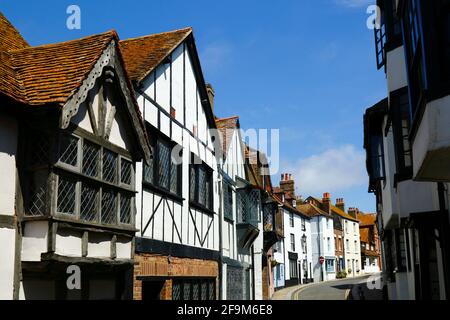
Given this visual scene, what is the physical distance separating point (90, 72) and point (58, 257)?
3071 millimetres

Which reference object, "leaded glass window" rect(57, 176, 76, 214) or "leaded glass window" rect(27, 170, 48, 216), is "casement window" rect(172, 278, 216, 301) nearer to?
"leaded glass window" rect(57, 176, 76, 214)

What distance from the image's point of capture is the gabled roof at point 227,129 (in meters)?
19.6

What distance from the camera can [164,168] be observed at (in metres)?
12.8

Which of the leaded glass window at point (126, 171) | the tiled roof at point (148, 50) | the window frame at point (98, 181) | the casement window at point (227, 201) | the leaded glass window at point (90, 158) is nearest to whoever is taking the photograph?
the window frame at point (98, 181)

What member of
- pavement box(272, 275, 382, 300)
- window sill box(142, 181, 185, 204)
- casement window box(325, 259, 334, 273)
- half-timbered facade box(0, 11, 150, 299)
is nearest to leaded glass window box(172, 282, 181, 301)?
window sill box(142, 181, 185, 204)

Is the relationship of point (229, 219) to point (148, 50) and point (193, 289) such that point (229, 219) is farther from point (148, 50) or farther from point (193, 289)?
point (148, 50)

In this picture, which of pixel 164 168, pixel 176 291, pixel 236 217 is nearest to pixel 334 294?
pixel 236 217

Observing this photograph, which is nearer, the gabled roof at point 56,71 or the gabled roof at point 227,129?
the gabled roof at point 56,71

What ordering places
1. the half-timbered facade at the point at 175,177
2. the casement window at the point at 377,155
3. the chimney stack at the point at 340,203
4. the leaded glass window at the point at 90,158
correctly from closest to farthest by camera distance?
1. the leaded glass window at the point at 90,158
2. the half-timbered facade at the point at 175,177
3. the casement window at the point at 377,155
4. the chimney stack at the point at 340,203

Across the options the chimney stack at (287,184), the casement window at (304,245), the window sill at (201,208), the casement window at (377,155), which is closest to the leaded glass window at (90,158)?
the window sill at (201,208)

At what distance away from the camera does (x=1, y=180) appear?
7.23 m

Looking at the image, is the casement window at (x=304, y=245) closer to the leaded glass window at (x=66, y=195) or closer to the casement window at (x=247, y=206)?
the casement window at (x=247, y=206)
